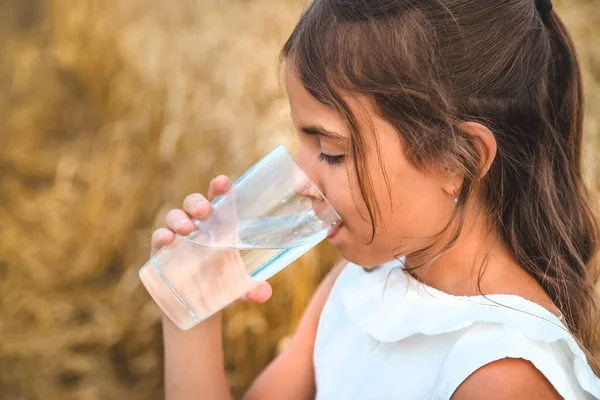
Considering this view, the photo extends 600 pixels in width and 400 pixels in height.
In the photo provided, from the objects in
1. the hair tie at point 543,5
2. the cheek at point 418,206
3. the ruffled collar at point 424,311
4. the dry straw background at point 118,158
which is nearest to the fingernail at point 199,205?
the cheek at point 418,206

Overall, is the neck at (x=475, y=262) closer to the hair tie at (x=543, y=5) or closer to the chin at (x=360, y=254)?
the chin at (x=360, y=254)

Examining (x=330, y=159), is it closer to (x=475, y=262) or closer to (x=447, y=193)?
(x=447, y=193)

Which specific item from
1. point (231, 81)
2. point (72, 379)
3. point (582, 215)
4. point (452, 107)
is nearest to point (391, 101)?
point (452, 107)

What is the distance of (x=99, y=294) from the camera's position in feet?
8.48

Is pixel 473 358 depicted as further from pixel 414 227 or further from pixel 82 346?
pixel 82 346

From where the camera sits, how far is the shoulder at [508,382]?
1338 millimetres

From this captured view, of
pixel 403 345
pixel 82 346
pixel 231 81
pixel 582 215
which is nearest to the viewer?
pixel 403 345

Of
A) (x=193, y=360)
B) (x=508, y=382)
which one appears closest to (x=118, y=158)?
(x=193, y=360)

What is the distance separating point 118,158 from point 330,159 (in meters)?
1.38

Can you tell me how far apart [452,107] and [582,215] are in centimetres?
49

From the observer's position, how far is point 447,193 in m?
1.46

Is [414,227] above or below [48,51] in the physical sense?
below

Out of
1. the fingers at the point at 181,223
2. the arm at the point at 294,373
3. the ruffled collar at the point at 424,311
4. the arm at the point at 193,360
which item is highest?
the fingers at the point at 181,223

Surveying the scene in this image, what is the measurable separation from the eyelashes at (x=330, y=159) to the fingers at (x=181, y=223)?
27cm
